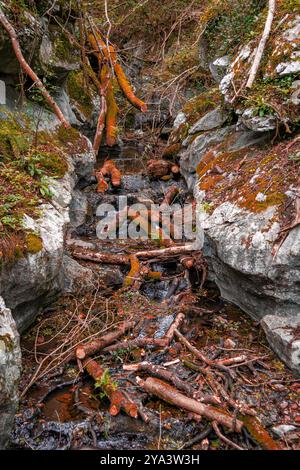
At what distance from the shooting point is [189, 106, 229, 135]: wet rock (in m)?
8.85

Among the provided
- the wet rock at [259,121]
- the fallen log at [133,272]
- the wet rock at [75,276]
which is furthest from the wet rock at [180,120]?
the wet rock at [75,276]

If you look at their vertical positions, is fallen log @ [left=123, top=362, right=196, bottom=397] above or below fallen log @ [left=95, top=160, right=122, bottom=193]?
below

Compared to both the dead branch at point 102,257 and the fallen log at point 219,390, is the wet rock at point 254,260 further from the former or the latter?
the dead branch at point 102,257

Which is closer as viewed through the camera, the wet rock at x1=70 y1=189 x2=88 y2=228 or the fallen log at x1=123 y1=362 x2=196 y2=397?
the fallen log at x1=123 y1=362 x2=196 y2=397

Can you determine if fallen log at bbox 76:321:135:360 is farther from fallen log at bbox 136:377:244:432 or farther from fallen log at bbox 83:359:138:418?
fallen log at bbox 136:377:244:432

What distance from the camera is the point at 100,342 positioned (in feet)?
16.2

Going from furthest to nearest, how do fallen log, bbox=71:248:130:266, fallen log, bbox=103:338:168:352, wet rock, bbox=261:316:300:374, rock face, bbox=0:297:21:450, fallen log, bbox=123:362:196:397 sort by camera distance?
fallen log, bbox=71:248:130:266 → fallen log, bbox=103:338:168:352 → wet rock, bbox=261:316:300:374 → fallen log, bbox=123:362:196:397 → rock face, bbox=0:297:21:450

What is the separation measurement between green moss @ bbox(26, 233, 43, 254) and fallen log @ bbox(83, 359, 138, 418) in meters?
1.76

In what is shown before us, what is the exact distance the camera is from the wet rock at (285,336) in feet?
14.1

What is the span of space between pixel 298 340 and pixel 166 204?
233 inches

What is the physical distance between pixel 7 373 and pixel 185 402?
1961mm

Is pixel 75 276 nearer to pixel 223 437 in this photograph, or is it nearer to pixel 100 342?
pixel 100 342

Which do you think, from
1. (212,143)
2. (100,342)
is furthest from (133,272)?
(212,143)

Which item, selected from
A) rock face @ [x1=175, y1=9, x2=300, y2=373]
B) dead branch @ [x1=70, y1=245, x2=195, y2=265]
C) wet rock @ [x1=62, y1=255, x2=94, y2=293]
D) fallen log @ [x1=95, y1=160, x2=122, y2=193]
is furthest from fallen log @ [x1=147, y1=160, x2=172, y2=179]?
wet rock @ [x1=62, y1=255, x2=94, y2=293]
